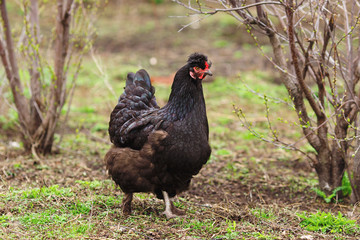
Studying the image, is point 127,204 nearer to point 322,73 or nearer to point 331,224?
point 331,224

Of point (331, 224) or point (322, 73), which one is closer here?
point (331, 224)

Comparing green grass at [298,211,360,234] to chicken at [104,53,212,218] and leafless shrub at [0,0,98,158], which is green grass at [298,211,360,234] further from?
leafless shrub at [0,0,98,158]

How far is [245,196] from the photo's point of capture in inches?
213

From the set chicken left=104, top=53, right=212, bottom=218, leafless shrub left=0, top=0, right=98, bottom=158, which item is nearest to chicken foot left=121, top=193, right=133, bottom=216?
chicken left=104, top=53, right=212, bottom=218

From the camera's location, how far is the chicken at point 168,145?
165 inches

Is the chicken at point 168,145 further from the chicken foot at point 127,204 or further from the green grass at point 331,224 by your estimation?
the green grass at point 331,224

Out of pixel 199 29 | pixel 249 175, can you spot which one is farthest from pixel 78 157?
pixel 199 29

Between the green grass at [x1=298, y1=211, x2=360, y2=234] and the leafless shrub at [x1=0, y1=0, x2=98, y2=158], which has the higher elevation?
the leafless shrub at [x1=0, y1=0, x2=98, y2=158]

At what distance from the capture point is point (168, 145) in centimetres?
418

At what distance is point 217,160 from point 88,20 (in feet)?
9.33

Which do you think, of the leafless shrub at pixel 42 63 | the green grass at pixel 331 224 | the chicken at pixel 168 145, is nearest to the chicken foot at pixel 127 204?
the chicken at pixel 168 145

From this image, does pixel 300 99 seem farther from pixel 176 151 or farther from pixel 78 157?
pixel 78 157

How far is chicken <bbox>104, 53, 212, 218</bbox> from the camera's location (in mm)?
4191

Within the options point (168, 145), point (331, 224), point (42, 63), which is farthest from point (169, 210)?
point (42, 63)
